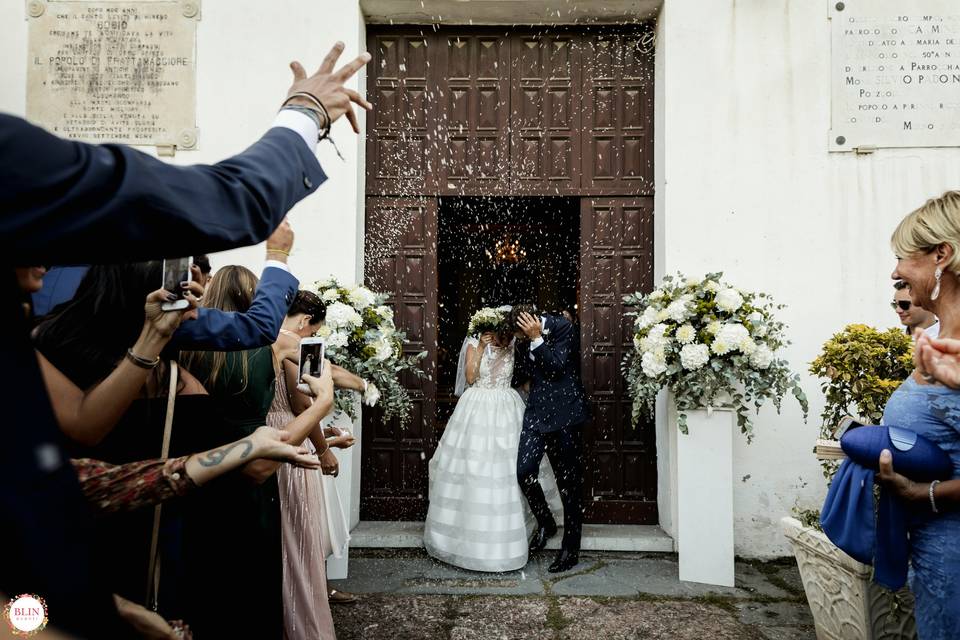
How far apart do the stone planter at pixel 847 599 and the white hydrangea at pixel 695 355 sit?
1371 mm

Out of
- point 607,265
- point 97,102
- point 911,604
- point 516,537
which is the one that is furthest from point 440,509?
point 97,102

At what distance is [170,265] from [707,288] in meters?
3.98

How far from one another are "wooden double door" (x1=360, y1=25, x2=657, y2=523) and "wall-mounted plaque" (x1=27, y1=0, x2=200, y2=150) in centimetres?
168

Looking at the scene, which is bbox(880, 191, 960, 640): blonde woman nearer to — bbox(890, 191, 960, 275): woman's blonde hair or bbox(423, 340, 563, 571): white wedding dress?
bbox(890, 191, 960, 275): woman's blonde hair

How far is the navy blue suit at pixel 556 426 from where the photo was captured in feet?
17.7

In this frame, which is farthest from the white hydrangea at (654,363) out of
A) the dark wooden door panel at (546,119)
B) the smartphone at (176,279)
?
the smartphone at (176,279)

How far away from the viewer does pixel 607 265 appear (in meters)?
6.22

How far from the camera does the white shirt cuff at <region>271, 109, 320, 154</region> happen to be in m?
1.40

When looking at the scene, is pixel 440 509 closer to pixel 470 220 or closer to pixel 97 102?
pixel 97 102

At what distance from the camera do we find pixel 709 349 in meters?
4.91

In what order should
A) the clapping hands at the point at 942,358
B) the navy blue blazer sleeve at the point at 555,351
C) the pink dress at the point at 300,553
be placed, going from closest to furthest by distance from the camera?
the clapping hands at the point at 942,358, the pink dress at the point at 300,553, the navy blue blazer sleeve at the point at 555,351

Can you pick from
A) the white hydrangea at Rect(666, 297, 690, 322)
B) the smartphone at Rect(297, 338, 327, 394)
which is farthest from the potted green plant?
the smartphone at Rect(297, 338, 327, 394)

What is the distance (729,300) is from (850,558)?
6.64ft

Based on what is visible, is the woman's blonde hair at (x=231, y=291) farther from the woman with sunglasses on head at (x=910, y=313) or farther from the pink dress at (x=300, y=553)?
the woman with sunglasses on head at (x=910, y=313)
